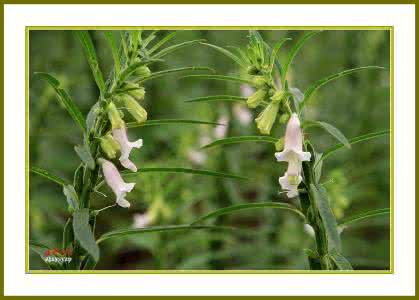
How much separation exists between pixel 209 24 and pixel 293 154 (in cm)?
96

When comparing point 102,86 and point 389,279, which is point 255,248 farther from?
point 102,86

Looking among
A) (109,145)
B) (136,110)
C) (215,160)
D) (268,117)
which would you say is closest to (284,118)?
(268,117)

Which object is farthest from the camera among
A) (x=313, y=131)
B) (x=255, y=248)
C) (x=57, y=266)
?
(x=313, y=131)

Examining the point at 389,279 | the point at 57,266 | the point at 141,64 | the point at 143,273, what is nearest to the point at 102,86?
the point at 141,64

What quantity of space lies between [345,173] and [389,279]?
73.0 inches

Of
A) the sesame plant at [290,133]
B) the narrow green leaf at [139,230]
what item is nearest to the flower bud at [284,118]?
the sesame plant at [290,133]

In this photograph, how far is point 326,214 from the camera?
284cm

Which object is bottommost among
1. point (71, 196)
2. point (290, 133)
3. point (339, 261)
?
point (339, 261)

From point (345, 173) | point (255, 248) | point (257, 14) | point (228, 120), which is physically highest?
point (257, 14)

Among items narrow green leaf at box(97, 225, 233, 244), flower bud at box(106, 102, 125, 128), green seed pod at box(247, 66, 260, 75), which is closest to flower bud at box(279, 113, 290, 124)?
green seed pod at box(247, 66, 260, 75)

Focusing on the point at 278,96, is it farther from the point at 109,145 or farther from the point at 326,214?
the point at 109,145

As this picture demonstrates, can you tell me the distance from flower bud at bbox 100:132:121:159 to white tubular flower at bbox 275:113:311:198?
638mm

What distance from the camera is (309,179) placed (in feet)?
9.97

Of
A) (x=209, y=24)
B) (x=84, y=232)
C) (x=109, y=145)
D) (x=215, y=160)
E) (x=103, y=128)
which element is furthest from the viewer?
(x=215, y=160)
